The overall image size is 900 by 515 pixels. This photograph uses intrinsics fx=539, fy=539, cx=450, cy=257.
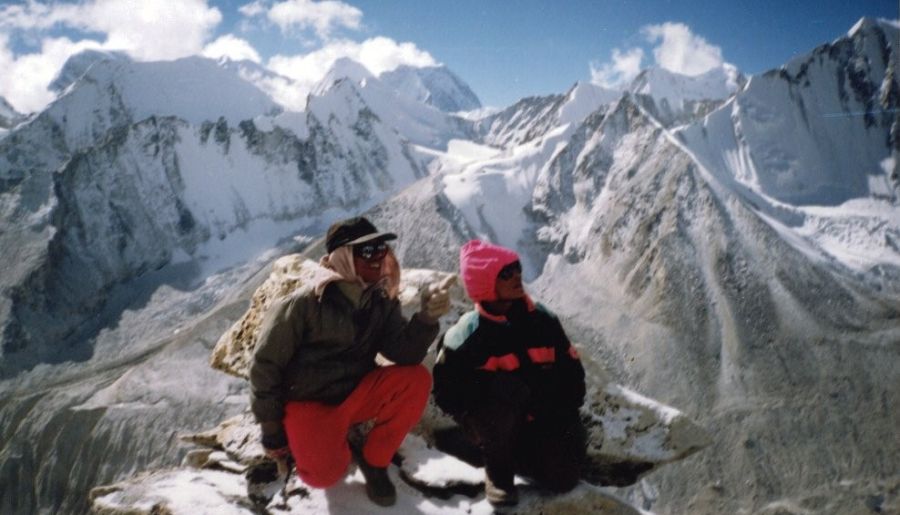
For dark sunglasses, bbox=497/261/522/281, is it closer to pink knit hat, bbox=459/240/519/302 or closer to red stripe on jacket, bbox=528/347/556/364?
pink knit hat, bbox=459/240/519/302

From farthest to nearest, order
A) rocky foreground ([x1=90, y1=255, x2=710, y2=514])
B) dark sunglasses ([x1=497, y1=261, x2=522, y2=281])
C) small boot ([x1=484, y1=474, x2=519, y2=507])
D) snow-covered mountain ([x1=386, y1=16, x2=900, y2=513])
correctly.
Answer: snow-covered mountain ([x1=386, y1=16, x2=900, y2=513]), rocky foreground ([x1=90, y1=255, x2=710, y2=514]), dark sunglasses ([x1=497, y1=261, x2=522, y2=281]), small boot ([x1=484, y1=474, x2=519, y2=507])

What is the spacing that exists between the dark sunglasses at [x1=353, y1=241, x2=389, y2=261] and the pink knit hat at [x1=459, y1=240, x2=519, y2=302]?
0.72 meters

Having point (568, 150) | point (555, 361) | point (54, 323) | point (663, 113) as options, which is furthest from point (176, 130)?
point (555, 361)

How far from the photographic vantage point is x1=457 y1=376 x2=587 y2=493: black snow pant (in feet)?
15.1

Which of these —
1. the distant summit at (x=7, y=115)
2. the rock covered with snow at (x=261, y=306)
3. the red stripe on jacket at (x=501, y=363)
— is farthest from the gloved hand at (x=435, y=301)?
the distant summit at (x=7, y=115)

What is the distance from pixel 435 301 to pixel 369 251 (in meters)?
0.72

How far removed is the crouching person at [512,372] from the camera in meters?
4.77

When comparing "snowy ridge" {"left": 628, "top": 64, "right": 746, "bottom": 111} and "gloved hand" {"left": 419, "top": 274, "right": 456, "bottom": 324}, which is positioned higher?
"snowy ridge" {"left": 628, "top": 64, "right": 746, "bottom": 111}

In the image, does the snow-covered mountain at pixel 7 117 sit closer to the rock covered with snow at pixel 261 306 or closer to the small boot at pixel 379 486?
the rock covered with snow at pixel 261 306

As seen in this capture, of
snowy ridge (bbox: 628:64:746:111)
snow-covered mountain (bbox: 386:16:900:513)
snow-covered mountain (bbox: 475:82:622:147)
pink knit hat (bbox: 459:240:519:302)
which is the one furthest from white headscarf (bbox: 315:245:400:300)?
snowy ridge (bbox: 628:64:746:111)

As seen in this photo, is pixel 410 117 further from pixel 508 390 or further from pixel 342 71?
pixel 508 390

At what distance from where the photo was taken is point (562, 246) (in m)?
69.4

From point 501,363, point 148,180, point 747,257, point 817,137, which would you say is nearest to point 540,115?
point 817,137

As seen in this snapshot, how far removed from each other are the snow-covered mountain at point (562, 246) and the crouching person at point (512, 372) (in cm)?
1872
